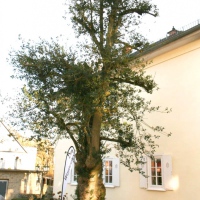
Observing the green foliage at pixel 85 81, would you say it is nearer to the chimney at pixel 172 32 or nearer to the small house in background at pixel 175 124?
the small house in background at pixel 175 124

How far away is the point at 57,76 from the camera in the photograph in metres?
8.16

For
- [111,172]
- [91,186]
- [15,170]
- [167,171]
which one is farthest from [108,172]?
[15,170]

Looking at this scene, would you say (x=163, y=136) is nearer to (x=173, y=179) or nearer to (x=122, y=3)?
(x=173, y=179)

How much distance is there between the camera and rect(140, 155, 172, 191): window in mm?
10117

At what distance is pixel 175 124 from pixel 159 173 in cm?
208

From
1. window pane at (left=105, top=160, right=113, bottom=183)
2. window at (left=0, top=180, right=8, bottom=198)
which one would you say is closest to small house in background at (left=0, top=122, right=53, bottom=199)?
window at (left=0, top=180, right=8, bottom=198)

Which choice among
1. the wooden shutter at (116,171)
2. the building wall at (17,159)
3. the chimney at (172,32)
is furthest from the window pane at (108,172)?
the building wall at (17,159)

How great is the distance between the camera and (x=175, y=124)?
412 inches

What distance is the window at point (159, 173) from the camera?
10.1m

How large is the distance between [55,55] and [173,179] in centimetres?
632

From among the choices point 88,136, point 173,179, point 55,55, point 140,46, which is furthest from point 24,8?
point 173,179

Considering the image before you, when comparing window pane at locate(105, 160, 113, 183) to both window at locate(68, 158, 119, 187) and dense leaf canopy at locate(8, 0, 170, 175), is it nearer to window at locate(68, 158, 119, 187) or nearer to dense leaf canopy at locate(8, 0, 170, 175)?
window at locate(68, 158, 119, 187)

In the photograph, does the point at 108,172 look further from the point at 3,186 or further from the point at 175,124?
the point at 3,186

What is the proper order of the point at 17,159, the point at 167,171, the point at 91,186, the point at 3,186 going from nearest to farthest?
the point at 91,186, the point at 167,171, the point at 3,186, the point at 17,159
